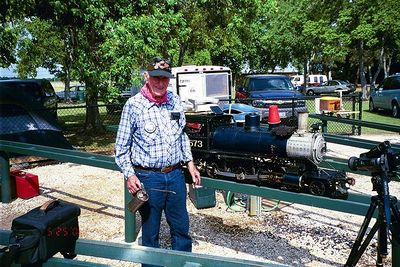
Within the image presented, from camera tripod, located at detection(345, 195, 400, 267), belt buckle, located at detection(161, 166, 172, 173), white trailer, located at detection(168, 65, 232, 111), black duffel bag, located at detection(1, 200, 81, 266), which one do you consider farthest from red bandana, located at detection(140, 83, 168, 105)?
white trailer, located at detection(168, 65, 232, 111)

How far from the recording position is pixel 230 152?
16.6ft

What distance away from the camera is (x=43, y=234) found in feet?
7.93

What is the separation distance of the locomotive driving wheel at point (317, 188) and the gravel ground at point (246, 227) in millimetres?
886

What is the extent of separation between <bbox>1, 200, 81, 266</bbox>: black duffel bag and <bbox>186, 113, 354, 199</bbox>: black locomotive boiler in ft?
7.82

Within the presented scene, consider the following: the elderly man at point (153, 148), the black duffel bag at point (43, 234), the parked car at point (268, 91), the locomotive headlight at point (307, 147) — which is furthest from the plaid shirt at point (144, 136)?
the parked car at point (268, 91)

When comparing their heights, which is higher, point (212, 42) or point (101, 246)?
point (212, 42)

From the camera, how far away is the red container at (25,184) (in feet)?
22.7

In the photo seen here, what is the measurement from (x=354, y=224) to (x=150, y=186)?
3324 millimetres

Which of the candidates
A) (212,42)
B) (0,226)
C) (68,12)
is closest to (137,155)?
(0,226)

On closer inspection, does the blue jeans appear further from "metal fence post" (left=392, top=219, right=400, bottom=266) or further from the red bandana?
"metal fence post" (left=392, top=219, right=400, bottom=266)

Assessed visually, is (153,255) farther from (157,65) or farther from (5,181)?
(5,181)

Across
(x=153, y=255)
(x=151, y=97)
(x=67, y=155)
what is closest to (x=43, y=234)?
(x=153, y=255)

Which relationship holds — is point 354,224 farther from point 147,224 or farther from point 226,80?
point 226,80

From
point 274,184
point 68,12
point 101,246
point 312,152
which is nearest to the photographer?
point 101,246
